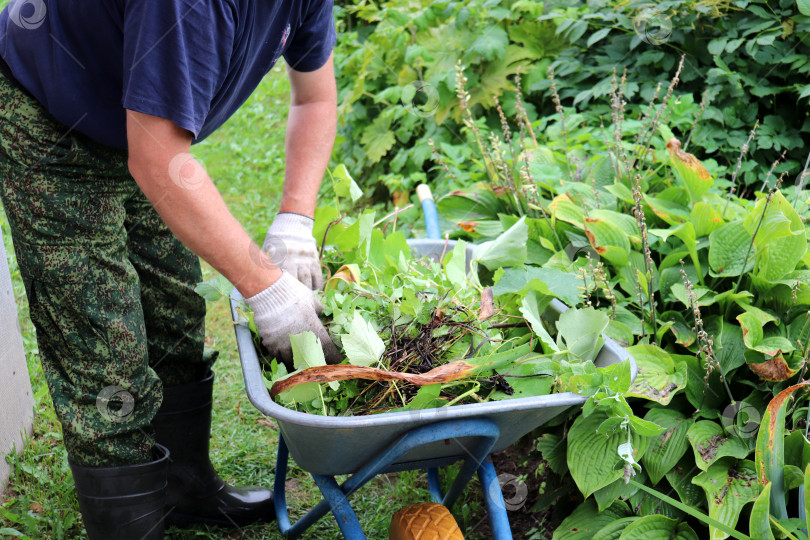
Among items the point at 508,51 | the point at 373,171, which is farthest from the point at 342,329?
the point at 373,171

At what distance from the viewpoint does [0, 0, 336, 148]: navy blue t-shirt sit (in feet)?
3.77

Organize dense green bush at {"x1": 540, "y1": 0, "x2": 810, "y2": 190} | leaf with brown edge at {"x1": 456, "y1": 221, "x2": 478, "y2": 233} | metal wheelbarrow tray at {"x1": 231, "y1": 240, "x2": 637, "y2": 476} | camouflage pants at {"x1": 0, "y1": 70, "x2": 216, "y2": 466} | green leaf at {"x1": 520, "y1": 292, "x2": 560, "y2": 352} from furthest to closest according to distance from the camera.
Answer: dense green bush at {"x1": 540, "y1": 0, "x2": 810, "y2": 190}
leaf with brown edge at {"x1": 456, "y1": 221, "x2": 478, "y2": 233}
camouflage pants at {"x1": 0, "y1": 70, "x2": 216, "y2": 466}
green leaf at {"x1": 520, "y1": 292, "x2": 560, "y2": 352}
metal wheelbarrow tray at {"x1": 231, "y1": 240, "x2": 637, "y2": 476}

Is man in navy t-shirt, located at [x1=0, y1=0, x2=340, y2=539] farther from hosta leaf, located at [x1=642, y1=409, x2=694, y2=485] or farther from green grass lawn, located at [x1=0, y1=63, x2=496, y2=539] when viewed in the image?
hosta leaf, located at [x1=642, y1=409, x2=694, y2=485]

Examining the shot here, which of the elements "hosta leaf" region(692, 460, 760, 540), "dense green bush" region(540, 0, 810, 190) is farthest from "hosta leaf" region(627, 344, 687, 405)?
"dense green bush" region(540, 0, 810, 190)

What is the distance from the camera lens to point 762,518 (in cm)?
136

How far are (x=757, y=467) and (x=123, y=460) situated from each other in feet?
4.60

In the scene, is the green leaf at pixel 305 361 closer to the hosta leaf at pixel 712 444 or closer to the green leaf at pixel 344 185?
the green leaf at pixel 344 185

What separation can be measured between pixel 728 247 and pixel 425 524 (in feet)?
3.69

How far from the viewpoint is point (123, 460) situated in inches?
63.2

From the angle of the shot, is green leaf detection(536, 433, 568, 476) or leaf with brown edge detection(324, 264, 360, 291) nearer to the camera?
leaf with brown edge detection(324, 264, 360, 291)

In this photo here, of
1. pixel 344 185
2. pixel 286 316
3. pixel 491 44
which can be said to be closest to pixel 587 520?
pixel 286 316

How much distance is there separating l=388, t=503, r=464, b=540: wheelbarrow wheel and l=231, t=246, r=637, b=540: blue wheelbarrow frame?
0.29 ft

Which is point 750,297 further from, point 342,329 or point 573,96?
point 573,96

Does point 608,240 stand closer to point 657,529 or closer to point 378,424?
point 657,529
